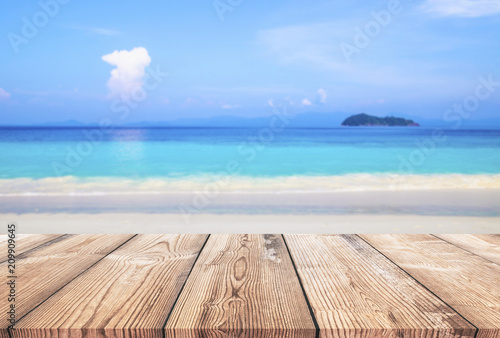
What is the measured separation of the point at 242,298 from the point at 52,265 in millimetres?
528

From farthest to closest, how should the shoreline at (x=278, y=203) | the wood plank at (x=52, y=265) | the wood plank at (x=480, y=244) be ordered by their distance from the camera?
the shoreline at (x=278, y=203) < the wood plank at (x=480, y=244) < the wood plank at (x=52, y=265)

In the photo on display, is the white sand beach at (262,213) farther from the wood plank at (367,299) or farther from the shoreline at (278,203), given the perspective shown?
the wood plank at (367,299)

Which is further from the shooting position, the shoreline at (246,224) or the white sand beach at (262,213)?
the white sand beach at (262,213)

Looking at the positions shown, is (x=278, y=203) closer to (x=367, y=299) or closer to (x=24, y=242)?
(x=24, y=242)

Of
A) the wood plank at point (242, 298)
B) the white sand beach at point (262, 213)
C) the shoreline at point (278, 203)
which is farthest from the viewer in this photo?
the shoreline at point (278, 203)

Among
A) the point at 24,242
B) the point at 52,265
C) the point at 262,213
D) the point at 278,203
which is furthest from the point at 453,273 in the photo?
the point at 278,203

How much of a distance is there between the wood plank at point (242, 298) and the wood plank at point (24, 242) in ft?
1.72

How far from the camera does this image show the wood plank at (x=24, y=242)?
1.13 meters

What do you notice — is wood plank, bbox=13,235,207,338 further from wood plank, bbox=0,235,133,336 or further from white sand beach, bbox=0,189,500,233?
white sand beach, bbox=0,189,500,233

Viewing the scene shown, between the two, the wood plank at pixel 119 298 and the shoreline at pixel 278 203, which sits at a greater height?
the wood plank at pixel 119 298

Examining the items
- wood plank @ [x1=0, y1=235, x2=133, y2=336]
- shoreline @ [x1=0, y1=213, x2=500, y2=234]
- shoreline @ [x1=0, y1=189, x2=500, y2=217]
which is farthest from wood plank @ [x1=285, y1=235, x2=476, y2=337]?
shoreline @ [x1=0, y1=189, x2=500, y2=217]

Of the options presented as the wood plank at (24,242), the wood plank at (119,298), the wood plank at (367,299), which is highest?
the wood plank at (367,299)

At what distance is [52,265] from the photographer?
39.1 inches

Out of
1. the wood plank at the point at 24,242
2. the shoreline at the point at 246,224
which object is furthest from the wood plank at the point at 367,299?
the shoreline at the point at 246,224
